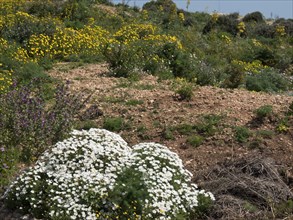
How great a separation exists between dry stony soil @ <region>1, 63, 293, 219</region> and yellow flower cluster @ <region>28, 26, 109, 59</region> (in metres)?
2.61

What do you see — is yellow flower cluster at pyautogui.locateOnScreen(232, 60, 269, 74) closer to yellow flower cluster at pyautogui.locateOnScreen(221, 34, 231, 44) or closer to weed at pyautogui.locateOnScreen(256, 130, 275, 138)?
yellow flower cluster at pyautogui.locateOnScreen(221, 34, 231, 44)

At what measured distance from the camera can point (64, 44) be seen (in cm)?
1366

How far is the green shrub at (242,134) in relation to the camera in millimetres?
7473

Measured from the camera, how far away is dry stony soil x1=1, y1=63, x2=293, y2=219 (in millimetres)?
6020

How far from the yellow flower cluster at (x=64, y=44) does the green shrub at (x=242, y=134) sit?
21.7ft

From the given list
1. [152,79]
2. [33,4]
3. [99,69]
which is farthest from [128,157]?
[33,4]

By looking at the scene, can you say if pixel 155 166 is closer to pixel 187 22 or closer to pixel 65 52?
pixel 65 52

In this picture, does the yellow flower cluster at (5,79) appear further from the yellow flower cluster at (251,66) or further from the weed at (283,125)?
the yellow flower cluster at (251,66)

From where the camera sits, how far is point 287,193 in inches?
238

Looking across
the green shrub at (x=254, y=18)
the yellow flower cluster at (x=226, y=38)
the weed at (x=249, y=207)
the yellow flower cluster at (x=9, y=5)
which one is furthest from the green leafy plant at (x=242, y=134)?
the green shrub at (x=254, y=18)

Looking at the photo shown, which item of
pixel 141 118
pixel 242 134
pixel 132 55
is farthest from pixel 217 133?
pixel 132 55

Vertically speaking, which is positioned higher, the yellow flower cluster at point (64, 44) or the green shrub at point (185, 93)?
the green shrub at point (185, 93)

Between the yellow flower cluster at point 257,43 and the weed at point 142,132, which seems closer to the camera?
the weed at point 142,132

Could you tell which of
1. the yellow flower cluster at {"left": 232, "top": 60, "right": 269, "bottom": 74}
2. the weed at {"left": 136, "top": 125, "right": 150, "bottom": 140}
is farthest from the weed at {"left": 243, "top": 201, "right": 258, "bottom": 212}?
the yellow flower cluster at {"left": 232, "top": 60, "right": 269, "bottom": 74}
